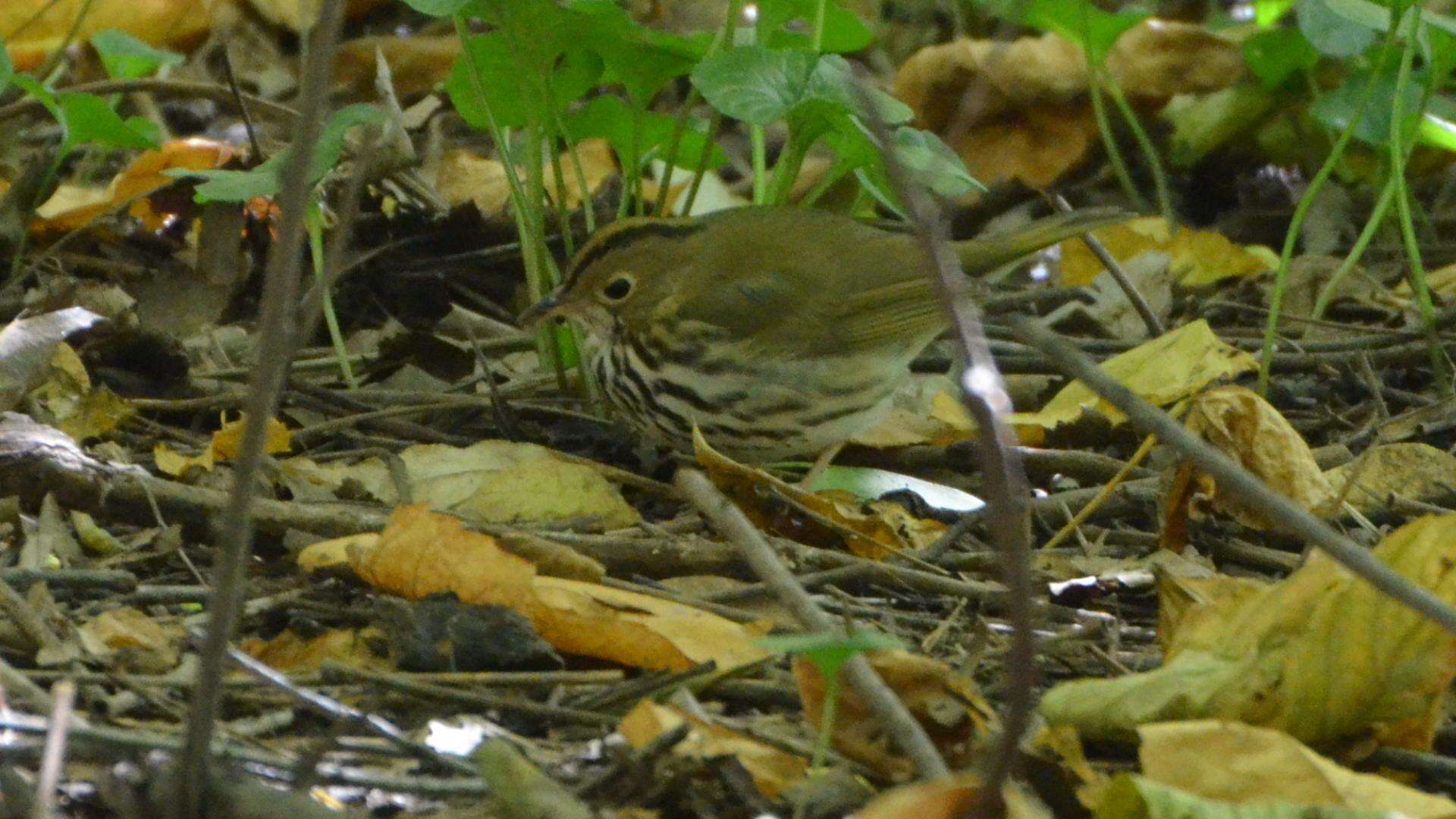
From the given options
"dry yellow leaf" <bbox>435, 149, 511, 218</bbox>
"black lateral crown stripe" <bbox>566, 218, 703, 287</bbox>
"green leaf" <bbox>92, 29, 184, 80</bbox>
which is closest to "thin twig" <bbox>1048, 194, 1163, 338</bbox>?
"black lateral crown stripe" <bbox>566, 218, 703, 287</bbox>

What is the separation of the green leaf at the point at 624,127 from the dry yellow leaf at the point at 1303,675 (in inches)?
64.1

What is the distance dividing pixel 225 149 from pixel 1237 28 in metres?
3.03

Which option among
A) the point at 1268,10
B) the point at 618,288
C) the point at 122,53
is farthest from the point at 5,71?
the point at 1268,10

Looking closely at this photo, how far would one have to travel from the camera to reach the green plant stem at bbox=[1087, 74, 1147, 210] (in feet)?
15.4

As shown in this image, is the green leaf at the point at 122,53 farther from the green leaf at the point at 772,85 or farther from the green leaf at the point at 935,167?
the green leaf at the point at 935,167

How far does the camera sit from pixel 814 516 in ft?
9.68

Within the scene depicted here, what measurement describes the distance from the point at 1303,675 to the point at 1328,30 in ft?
5.50

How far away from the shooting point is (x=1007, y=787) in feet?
6.00

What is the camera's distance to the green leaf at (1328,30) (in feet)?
10.9

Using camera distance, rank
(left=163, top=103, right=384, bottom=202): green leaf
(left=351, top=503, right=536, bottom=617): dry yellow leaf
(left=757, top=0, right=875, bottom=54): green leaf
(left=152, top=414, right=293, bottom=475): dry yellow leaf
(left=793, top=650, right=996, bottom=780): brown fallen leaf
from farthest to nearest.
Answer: (left=757, top=0, right=875, bottom=54): green leaf → (left=152, top=414, right=293, bottom=475): dry yellow leaf → (left=163, top=103, right=384, bottom=202): green leaf → (left=351, top=503, right=536, bottom=617): dry yellow leaf → (left=793, top=650, right=996, bottom=780): brown fallen leaf

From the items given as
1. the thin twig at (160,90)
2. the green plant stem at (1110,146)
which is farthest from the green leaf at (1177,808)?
the green plant stem at (1110,146)

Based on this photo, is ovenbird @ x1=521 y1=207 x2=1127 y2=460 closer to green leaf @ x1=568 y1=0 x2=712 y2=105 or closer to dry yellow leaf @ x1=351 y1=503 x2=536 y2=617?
green leaf @ x1=568 y1=0 x2=712 y2=105

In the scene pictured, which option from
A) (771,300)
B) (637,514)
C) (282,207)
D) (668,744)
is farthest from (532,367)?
(282,207)

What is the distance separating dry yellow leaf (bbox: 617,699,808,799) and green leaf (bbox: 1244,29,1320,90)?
352 centimetres
